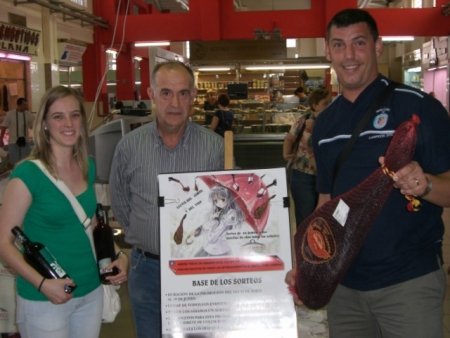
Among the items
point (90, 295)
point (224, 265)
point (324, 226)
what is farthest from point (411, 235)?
point (90, 295)

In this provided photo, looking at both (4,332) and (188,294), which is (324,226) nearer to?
(188,294)

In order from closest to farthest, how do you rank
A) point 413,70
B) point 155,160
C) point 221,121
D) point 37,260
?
1. point 37,260
2. point 155,160
3. point 221,121
4. point 413,70

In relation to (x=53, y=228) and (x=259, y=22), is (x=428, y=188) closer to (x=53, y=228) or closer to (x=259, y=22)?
(x=53, y=228)

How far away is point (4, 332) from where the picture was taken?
3314 millimetres

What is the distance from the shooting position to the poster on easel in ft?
7.48

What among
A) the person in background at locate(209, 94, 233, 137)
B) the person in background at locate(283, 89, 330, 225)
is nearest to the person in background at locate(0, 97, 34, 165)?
the person in background at locate(209, 94, 233, 137)

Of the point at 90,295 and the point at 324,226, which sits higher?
the point at 324,226

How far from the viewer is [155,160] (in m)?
2.44

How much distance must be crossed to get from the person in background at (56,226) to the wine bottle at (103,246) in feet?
0.08

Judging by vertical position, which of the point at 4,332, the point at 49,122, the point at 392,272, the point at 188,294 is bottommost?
the point at 4,332

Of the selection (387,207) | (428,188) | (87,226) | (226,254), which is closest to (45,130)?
(87,226)

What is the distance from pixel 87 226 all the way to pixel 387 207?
3.90 feet

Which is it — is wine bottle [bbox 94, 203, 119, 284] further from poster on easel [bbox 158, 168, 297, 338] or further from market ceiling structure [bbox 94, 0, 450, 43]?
market ceiling structure [bbox 94, 0, 450, 43]

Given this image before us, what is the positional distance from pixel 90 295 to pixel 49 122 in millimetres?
735
